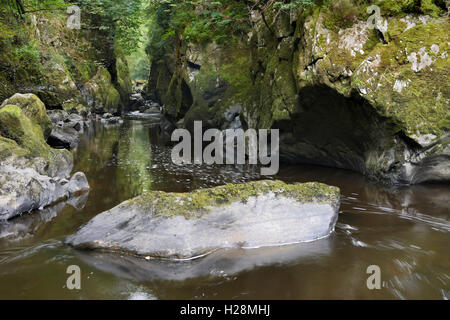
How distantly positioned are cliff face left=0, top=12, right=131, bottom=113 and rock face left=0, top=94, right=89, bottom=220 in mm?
8782

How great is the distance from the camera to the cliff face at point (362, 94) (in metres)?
7.13

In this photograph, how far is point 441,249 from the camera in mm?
4438

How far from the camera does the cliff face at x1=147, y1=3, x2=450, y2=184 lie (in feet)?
23.4

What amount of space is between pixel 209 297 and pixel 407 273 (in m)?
2.39

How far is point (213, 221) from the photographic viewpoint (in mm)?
4531

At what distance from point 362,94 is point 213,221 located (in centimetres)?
495

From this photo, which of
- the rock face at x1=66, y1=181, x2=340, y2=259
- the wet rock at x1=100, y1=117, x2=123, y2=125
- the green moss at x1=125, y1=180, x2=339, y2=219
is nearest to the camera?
the rock face at x1=66, y1=181, x2=340, y2=259

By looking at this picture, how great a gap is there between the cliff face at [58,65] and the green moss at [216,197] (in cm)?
1324

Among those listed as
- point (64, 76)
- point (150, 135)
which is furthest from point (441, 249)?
point (64, 76)

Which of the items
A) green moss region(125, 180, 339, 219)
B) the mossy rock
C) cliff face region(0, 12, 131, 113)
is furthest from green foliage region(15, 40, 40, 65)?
green moss region(125, 180, 339, 219)

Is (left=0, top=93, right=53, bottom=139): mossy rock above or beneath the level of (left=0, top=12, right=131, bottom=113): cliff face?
beneath

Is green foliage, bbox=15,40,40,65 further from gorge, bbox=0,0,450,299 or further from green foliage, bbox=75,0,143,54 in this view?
green foliage, bbox=75,0,143,54

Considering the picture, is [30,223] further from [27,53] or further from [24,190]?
[27,53]
